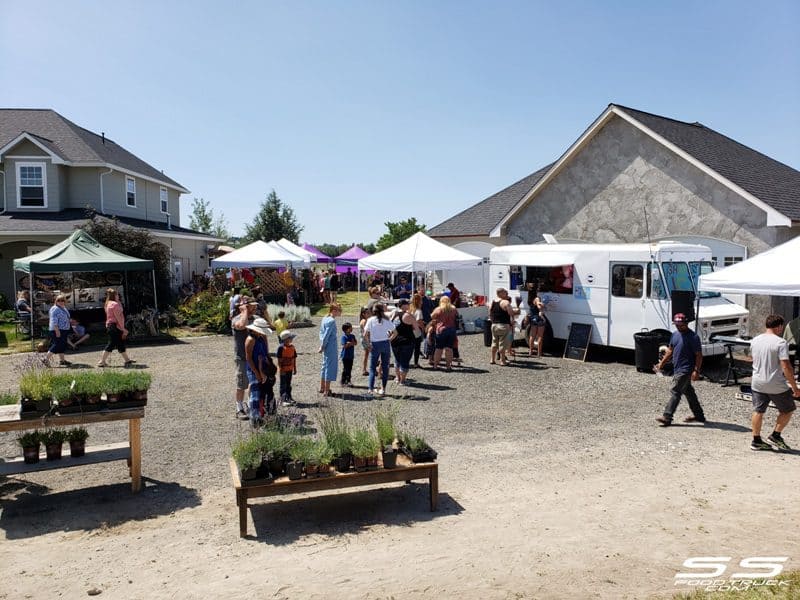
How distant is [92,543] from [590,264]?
1182cm

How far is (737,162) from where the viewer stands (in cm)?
1872

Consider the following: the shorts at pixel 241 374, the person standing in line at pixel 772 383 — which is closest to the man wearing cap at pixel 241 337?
the shorts at pixel 241 374

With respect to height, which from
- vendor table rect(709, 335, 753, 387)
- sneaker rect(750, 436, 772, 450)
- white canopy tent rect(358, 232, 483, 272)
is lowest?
sneaker rect(750, 436, 772, 450)

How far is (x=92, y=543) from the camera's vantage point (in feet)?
18.1

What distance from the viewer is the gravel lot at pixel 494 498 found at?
15.9 feet

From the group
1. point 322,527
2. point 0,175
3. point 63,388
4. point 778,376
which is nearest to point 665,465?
point 778,376

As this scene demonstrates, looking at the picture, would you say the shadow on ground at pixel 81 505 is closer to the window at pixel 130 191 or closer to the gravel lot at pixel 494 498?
the gravel lot at pixel 494 498

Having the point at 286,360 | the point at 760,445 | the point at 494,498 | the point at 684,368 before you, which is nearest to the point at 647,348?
the point at 684,368

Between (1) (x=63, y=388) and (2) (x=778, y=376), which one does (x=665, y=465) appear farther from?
(1) (x=63, y=388)

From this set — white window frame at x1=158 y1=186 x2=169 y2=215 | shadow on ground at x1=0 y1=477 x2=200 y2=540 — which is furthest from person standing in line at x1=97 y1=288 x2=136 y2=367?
white window frame at x1=158 y1=186 x2=169 y2=215

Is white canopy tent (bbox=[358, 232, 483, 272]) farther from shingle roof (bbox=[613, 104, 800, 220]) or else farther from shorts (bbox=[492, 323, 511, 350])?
shingle roof (bbox=[613, 104, 800, 220])

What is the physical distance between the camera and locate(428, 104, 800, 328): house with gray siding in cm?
1609

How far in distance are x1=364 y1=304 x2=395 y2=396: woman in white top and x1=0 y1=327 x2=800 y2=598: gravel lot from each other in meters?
0.47

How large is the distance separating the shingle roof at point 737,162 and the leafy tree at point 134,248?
1570 centimetres
